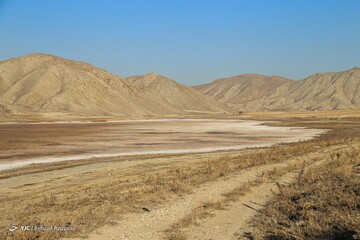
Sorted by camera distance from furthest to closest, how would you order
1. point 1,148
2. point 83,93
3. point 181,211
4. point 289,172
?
point 83,93, point 1,148, point 289,172, point 181,211

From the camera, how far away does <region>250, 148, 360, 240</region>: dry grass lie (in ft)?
26.8

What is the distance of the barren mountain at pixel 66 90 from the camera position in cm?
13562

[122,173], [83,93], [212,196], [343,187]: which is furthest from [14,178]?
[83,93]

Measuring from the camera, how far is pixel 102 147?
37.9 metres

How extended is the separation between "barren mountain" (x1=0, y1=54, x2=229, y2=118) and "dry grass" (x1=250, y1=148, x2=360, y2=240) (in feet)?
370

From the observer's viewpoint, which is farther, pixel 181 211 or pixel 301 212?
pixel 181 211

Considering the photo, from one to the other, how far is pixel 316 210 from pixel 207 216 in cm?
264

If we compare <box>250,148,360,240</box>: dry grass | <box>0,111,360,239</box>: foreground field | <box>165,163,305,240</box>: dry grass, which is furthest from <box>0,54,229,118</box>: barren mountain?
<box>250,148,360,240</box>: dry grass

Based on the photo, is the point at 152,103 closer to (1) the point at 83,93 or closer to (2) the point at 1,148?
(1) the point at 83,93

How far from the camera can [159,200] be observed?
12.3 metres

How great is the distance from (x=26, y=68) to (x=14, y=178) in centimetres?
15437

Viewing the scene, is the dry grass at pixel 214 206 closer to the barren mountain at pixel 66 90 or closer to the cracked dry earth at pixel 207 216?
the cracked dry earth at pixel 207 216

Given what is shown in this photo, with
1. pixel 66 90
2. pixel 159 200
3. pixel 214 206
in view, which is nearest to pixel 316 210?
pixel 214 206

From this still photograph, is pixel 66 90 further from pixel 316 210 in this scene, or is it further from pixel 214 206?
pixel 316 210
